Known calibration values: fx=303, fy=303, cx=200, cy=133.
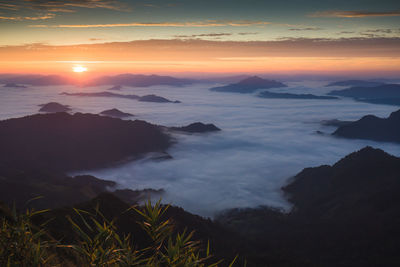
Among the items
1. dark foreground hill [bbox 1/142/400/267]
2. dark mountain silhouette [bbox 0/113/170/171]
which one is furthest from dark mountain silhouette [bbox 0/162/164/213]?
dark mountain silhouette [bbox 0/113/170/171]

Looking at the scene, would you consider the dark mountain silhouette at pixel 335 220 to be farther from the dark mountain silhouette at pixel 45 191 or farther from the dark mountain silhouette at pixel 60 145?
the dark mountain silhouette at pixel 60 145

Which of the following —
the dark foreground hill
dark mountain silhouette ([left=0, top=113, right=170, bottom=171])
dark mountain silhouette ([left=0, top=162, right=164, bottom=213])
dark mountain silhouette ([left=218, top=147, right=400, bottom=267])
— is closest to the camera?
the dark foreground hill

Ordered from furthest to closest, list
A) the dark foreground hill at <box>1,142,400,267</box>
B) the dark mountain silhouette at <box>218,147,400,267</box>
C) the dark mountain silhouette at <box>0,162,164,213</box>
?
the dark mountain silhouette at <box>0,162,164,213</box>, the dark mountain silhouette at <box>218,147,400,267</box>, the dark foreground hill at <box>1,142,400,267</box>

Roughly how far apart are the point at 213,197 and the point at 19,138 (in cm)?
12337

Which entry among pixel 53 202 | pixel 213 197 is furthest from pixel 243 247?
pixel 213 197

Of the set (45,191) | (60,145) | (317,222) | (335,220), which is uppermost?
(45,191)

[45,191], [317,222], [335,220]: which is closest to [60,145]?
[45,191]

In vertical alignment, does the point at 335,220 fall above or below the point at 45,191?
below

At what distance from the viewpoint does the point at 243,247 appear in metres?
63.3

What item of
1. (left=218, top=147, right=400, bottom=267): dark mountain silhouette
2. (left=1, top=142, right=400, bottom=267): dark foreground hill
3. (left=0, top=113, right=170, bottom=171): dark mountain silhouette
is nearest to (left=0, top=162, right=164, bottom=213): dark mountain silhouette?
(left=1, top=142, right=400, bottom=267): dark foreground hill

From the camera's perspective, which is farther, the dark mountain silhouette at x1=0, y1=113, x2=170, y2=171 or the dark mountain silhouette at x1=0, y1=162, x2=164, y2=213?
the dark mountain silhouette at x1=0, y1=113, x2=170, y2=171

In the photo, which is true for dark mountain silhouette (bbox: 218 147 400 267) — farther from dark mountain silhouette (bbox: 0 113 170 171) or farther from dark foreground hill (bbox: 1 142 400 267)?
dark mountain silhouette (bbox: 0 113 170 171)

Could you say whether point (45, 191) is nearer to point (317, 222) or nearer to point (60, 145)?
point (317, 222)

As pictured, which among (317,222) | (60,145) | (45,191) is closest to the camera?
(317,222)
